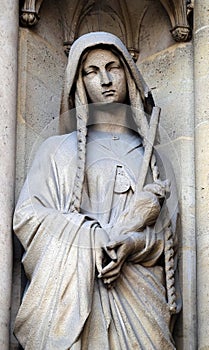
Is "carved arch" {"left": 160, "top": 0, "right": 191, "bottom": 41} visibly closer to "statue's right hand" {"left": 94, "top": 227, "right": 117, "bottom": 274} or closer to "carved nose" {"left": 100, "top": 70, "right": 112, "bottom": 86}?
"carved nose" {"left": 100, "top": 70, "right": 112, "bottom": 86}

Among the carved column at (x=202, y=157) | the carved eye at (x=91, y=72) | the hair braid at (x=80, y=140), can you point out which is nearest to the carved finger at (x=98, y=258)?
the hair braid at (x=80, y=140)

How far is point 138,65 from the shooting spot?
8.12 metres

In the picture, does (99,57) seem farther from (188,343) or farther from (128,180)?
(188,343)

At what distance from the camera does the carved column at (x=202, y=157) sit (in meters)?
7.30

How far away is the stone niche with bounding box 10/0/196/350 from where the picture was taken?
25.0ft

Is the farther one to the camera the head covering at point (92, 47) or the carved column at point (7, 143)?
the head covering at point (92, 47)

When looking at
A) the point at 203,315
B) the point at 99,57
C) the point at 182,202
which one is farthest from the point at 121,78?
the point at 203,315

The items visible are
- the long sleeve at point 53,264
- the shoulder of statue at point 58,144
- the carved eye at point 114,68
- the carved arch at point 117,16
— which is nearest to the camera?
the long sleeve at point 53,264

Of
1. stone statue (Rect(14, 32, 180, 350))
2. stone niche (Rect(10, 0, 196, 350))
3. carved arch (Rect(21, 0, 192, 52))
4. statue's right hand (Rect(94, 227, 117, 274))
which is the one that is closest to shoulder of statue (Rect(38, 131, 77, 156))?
stone statue (Rect(14, 32, 180, 350))

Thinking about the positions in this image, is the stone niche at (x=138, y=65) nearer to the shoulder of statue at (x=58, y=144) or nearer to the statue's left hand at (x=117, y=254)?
the shoulder of statue at (x=58, y=144)

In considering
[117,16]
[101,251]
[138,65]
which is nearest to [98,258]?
[101,251]

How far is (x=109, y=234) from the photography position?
23.2 ft

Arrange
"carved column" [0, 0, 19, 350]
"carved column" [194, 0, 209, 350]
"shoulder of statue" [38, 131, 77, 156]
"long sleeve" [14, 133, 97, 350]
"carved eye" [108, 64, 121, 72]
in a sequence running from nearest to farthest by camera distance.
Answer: "long sleeve" [14, 133, 97, 350] → "carved column" [0, 0, 19, 350] → "carved column" [194, 0, 209, 350] → "shoulder of statue" [38, 131, 77, 156] → "carved eye" [108, 64, 121, 72]

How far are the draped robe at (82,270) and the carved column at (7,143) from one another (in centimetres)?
7
